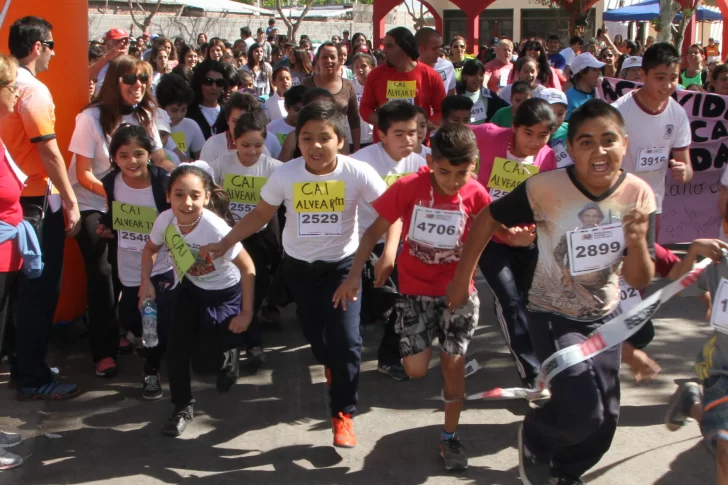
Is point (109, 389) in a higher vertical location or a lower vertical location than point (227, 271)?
lower

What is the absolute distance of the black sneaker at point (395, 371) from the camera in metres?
5.63

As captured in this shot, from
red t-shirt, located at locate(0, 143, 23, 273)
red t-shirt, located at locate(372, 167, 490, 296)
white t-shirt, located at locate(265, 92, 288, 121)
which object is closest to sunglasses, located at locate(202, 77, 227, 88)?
white t-shirt, located at locate(265, 92, 288, 121)

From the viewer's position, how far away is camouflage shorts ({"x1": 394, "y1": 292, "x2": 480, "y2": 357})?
4414 mm

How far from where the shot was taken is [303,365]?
5.89m

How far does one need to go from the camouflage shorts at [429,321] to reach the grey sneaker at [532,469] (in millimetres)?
614

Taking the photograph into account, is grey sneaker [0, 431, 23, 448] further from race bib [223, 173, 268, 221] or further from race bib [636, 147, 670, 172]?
race bib [636, 147, 670, 172]

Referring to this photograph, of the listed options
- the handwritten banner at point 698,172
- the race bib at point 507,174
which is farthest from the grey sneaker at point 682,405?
the handwritten banner at point 698,172

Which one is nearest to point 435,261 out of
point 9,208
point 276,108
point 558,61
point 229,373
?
point 229,373

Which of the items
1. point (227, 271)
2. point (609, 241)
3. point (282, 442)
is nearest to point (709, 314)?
point (609, 241)

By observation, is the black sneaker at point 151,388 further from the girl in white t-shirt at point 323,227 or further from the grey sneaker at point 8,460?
the girl in white t-shirt at point 323,227

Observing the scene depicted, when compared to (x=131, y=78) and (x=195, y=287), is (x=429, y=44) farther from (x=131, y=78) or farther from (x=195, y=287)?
(x=195, y=287)

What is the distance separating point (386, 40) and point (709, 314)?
14.7ft

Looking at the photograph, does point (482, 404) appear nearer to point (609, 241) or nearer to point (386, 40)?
point (609, 241)

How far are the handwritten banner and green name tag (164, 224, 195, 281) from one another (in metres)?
5.18
